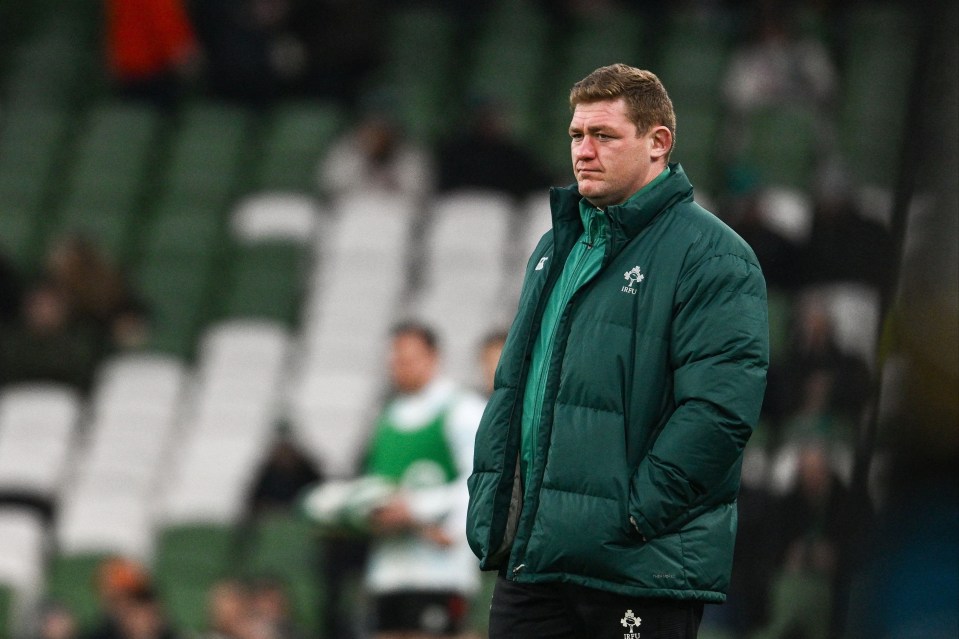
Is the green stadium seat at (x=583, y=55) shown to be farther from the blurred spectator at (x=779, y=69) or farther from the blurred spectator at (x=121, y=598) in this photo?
the blurred spectator at (x=121, y=598)

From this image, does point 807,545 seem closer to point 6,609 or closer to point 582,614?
point 6,609

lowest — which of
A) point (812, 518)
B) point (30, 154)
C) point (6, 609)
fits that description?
point (6, 609)

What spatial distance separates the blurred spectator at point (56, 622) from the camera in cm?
780

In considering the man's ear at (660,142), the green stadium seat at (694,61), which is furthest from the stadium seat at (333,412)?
the man's ear at (660,142)

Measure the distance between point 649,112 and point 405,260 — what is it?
22.8 feet

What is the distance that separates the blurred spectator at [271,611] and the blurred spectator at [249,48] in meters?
4.46

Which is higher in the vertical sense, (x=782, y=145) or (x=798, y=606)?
(x=782, y=145)

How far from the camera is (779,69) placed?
966cm

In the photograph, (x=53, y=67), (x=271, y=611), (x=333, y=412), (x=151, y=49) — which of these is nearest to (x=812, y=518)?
(x=271, y=611)

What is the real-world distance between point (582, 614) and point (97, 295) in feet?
23.3

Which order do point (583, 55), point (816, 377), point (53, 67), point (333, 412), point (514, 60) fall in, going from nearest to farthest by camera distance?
point (816, 377) → point (333, 412) → point (583, 55) → point (514, 60) → point (53, 67)

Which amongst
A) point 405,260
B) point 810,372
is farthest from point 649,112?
point 405,260

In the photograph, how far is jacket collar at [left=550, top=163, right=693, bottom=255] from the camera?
2908 millimetres

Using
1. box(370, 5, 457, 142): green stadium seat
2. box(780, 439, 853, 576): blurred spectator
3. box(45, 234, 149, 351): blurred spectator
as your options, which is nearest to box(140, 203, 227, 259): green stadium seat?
box(45, 234, 149, 351): blurred spectator
